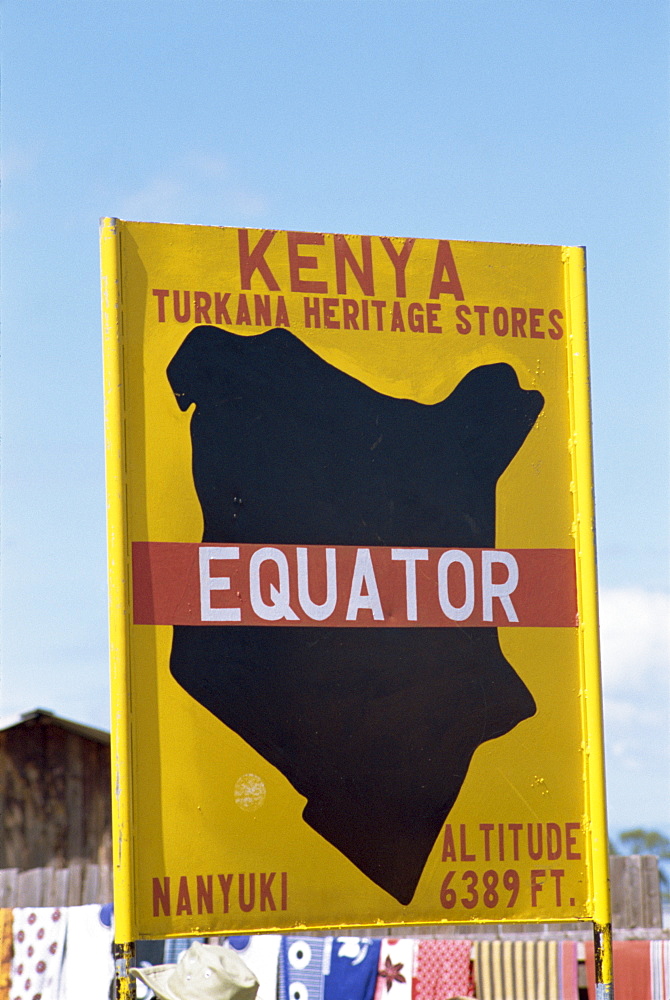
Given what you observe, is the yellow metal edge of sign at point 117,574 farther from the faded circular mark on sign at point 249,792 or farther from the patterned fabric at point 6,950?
the patterned fabric at point 6,950

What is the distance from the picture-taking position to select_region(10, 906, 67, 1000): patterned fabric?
Answer: 10.9 meters

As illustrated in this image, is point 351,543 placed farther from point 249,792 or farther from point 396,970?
point 396,970

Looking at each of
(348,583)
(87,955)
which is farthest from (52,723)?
(348,583)

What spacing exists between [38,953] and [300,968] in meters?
2.35

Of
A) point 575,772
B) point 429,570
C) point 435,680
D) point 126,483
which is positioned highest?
point 126,483

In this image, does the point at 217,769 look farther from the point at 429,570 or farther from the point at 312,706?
the point at 429,570

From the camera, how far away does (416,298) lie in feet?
11.7

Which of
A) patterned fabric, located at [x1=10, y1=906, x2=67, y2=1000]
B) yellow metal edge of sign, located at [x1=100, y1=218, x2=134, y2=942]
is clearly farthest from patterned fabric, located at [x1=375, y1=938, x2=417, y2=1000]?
yellow metal edge of sign, located at [x1=100, y1=218, x2=134, y2=942]

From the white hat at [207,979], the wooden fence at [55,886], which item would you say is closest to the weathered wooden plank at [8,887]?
the wooden fence at [55,886]

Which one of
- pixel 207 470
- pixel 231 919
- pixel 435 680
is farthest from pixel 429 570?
pixel 231 919

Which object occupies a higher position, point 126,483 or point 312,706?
point 126,483

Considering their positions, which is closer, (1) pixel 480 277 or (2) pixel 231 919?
(2) pixel 231 919

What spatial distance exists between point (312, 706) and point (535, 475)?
919 millimetres

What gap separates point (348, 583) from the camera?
11.4 ft
